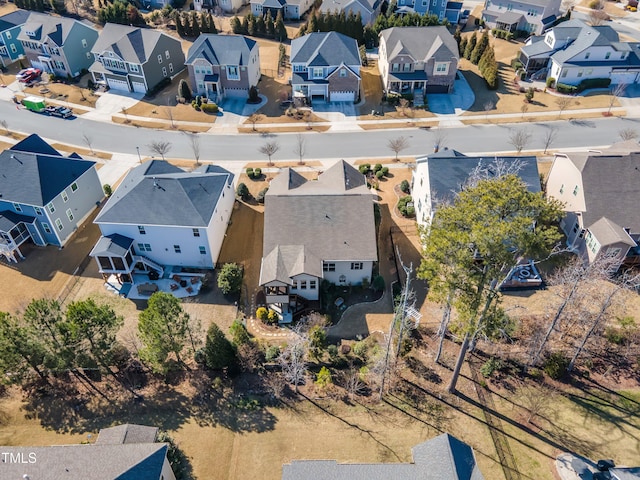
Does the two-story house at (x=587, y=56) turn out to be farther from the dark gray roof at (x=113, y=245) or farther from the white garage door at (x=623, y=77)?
the dark gray roof at (x=113, y=245)

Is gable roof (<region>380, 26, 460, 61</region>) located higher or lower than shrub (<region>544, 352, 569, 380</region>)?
higher

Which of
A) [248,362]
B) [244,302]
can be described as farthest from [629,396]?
[244,302]

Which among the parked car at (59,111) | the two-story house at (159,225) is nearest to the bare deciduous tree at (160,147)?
the two-story house at (159,225)

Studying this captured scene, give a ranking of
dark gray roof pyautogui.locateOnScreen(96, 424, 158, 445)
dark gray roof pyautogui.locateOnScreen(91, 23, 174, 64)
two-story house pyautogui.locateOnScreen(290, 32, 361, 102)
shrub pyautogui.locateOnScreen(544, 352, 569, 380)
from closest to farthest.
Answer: dark gray roof pyautogui.locateOnScreen(96, 424, 158, 445), shrub pyautogui.locateOnScreen(544, 352, 569, 380), two-story house pyautogui.locateOnScreen(290, 32, 361, 102), dark gray roof pyautogui.locateOnScreen(91, 23, 174, 64)

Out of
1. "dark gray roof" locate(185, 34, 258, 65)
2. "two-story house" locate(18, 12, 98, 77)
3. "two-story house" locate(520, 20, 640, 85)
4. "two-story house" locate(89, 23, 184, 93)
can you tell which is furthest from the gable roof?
"two-story house" locate(18, 12, 98, 77)

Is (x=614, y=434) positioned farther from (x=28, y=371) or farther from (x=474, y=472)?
(x=28, y=371)

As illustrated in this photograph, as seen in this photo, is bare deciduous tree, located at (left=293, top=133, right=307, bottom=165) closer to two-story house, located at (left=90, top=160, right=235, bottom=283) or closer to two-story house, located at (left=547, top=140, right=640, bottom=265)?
two-story house, located at (left=90, top=160, right=235, bottom=283)
